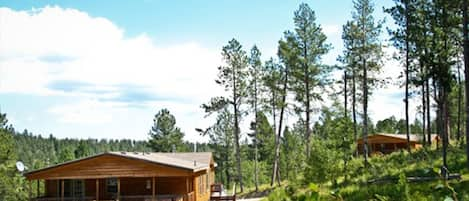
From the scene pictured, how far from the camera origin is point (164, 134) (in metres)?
51.4

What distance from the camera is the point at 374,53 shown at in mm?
30203

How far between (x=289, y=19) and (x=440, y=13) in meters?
11.8

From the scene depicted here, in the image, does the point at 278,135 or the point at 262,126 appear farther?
the point at 262,126

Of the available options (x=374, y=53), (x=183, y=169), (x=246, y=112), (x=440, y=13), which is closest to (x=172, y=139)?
(x=246, y=112)

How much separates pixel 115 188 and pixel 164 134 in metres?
27.5

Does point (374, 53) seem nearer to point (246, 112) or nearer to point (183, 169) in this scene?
point (246, 112)

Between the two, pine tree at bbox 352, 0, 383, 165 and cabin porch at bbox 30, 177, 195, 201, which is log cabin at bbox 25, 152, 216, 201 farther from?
pine tree at bbox 352, 0, 383, 165

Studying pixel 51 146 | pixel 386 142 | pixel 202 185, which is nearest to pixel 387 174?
pixel 202 185

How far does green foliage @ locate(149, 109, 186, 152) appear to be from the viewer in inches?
1998

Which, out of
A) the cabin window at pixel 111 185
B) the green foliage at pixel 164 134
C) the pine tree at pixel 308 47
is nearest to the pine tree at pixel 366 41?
the pine tree at pixel 308 47

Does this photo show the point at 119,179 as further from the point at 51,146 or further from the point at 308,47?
the point at 51,146

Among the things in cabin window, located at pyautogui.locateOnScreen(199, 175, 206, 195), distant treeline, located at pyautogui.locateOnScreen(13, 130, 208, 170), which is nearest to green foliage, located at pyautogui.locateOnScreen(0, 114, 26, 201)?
cabin window, located at pyautogui.locateOnScreen(199, 175, 206, 195)

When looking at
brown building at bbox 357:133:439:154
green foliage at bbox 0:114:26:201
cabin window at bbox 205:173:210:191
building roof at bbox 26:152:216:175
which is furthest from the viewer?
brown building at bbox 357:133:439:154

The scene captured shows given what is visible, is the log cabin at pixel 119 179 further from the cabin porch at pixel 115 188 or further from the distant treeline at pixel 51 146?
the distant treeline at pixel 51 146
